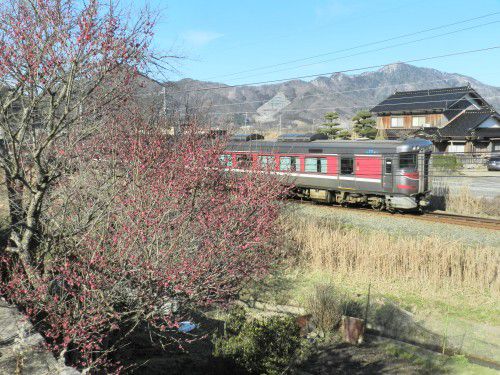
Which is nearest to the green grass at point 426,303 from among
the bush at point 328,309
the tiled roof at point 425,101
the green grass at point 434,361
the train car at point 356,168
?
the bush at point 328,309

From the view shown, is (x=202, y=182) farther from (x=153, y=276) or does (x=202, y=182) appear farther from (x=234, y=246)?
(x=153, y=276)

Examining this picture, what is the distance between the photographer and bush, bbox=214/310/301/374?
220 inches

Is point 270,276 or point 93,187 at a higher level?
point 93,187

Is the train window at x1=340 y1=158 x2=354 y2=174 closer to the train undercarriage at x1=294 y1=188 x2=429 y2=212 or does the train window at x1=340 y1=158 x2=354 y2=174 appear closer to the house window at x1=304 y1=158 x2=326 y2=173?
the house window at x1=304 y1=158 x2=326 y2=173

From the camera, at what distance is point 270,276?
1105 centimetres

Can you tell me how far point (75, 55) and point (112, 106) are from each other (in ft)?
4.80

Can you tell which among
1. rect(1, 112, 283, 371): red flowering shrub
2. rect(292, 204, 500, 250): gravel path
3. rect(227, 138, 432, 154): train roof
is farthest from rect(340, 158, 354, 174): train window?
rect(1, 112, 283, 371): red flowering shrub

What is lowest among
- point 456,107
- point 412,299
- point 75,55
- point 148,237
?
point 412,299

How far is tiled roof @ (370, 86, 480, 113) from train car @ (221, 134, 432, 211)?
850 inches

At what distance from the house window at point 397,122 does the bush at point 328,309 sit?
3185 cm

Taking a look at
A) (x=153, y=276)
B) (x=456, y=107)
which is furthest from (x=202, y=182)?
(x=456, y=107)

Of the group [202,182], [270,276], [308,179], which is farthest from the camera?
[308,179]

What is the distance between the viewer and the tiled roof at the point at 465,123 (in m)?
34.2

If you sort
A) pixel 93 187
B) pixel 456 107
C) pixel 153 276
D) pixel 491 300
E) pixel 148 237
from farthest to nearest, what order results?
pixel 456 107 → pixel 491 300 → pixel 93 187 → pixel 148 237 → pixel 153 276
